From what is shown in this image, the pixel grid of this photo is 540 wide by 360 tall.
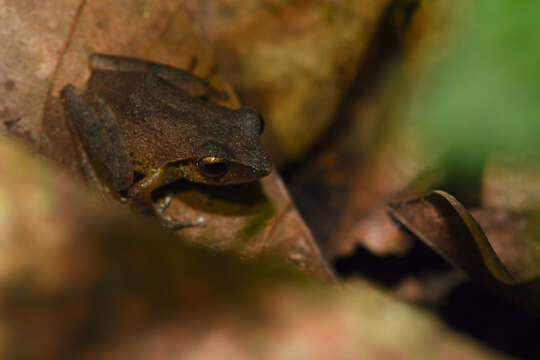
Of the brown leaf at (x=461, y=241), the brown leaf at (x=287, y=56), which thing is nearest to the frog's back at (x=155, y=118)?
the brown leaf at (x=287, y=56)

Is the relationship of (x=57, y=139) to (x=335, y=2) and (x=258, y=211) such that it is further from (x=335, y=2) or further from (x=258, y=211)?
(x=335, y=2)

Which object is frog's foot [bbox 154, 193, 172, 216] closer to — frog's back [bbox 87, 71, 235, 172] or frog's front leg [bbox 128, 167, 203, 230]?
frog's front leg [bbox 128, 167, 203, 230]

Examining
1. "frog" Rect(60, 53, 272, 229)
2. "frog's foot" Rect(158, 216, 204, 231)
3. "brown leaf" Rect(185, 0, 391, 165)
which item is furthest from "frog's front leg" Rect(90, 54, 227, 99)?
"frog's foot" Rect(158, 216, 204, 231)

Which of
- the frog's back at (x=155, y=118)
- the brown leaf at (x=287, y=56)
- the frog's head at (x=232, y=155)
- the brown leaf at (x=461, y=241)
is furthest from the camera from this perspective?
the brown leaf at (x=287, y=56)

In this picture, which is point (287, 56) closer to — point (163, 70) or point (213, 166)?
point (163, 70)

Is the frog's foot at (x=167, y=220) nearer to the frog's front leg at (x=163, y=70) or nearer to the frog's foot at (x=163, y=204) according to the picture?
the frog's foot at (x=163, y=204)

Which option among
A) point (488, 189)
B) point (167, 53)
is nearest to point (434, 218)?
point (488, 189)

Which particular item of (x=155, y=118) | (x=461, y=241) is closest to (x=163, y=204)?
(x=155, y=118)
